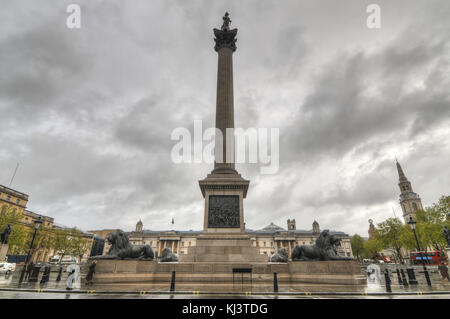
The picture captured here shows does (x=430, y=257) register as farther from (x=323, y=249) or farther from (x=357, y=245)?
(x=357, y=245)

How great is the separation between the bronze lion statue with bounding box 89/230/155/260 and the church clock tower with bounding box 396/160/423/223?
415 feet

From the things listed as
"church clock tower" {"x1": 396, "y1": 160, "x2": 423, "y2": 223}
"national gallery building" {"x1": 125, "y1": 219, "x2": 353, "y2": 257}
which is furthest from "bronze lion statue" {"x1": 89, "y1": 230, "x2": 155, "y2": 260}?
"church clock tower" {"x1": 396, "y1": 160, "x2": 423, "y2": 223}

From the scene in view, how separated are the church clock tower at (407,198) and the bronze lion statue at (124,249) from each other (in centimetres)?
12649

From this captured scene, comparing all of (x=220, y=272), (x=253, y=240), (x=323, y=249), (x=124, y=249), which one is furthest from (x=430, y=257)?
(x=124, y=249)

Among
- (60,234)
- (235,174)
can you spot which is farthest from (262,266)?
(60,234)

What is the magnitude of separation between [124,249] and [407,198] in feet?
440

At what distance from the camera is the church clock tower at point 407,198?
357 ft

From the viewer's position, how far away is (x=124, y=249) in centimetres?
1536

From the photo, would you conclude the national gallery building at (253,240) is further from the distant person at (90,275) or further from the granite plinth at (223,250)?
the distant person at (90,275)
